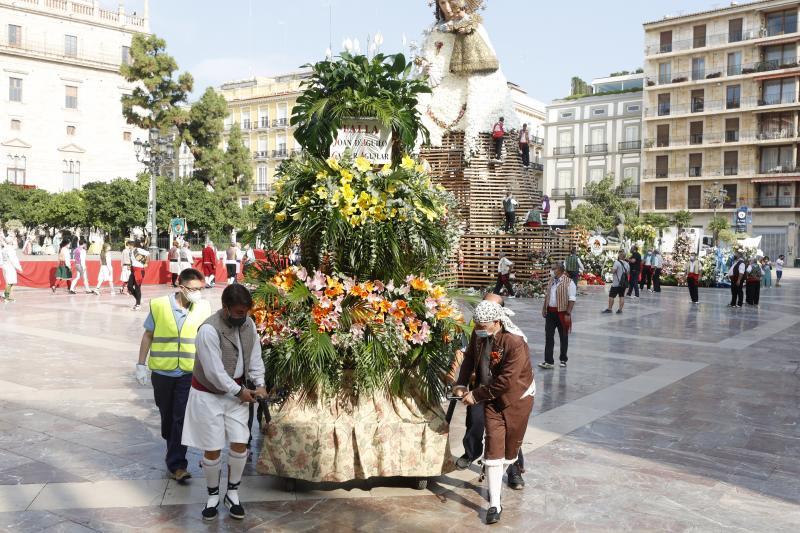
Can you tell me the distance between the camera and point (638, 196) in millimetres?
61781

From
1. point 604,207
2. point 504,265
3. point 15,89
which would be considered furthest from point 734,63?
point 15,89

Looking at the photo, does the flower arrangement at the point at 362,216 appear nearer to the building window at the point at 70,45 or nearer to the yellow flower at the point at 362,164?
the yellow flower at the point at 362,164

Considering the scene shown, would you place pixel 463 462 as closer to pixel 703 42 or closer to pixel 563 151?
pixel 703 42

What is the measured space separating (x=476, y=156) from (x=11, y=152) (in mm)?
47055

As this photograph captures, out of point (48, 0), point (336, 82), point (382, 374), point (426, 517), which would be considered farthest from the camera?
point (48, 0)

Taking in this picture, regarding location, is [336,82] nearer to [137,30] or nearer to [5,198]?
[5,198]

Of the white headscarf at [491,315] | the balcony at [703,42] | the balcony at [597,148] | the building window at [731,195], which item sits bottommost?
the white headscarf at [491,315]

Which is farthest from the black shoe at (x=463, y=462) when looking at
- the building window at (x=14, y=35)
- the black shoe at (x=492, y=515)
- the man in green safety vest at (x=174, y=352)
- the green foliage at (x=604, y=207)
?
the building window at (x=14, y=35)

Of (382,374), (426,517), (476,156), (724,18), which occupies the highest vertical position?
(724,18)

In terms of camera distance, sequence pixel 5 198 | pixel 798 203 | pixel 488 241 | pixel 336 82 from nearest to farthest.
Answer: pixel 336 82, pixel 488 241, pixel 5 198, pixel 798 203

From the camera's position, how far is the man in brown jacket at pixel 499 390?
489cm

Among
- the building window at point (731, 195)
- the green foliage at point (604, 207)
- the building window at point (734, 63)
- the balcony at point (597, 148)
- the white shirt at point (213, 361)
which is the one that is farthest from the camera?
the balcony at point (597, 148)

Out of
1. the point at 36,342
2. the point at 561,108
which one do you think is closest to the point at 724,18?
the point at 561,108

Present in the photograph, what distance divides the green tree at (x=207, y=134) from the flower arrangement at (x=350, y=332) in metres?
37.1
